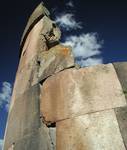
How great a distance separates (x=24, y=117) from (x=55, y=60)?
1024 millimetres

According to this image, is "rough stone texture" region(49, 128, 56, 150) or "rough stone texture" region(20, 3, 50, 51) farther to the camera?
"rough stone texture" region(20, 3, 50, 51)

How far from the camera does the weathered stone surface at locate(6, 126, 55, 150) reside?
9.56 feet

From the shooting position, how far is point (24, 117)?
3520mm

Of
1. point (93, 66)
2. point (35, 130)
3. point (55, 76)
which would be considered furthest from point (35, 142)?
point (93, 66)

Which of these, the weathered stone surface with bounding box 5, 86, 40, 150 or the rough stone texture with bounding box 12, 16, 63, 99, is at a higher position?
the rough stone texture with bounding box 12, 16, 63, 99

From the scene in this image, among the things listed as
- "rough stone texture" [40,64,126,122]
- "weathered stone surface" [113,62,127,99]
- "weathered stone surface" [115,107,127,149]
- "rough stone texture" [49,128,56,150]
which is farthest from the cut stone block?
"weathered stone surface" [115,107,127,149]

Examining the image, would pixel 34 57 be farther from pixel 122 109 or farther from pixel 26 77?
pixel 122 109

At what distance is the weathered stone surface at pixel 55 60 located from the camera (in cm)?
340

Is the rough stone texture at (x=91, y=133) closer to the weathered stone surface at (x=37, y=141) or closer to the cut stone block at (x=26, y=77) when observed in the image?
the weathered stone surface at (x=37, y=141)

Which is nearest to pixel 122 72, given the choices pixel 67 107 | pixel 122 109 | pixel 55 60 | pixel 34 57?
pixel 122 109

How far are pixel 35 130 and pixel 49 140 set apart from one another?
32cm

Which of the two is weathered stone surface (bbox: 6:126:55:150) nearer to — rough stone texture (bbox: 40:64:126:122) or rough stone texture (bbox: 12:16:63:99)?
rough stone texture (bbox: 40:64:126:122)

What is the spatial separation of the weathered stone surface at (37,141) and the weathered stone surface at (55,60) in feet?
2.90

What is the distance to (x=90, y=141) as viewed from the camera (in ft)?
8.46
